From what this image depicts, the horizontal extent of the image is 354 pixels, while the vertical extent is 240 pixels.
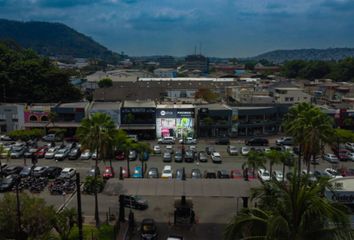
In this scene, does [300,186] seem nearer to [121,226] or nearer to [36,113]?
[121,226]

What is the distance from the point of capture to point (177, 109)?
174 feet

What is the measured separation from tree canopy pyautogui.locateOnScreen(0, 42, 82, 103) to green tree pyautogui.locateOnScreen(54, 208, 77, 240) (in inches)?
2029

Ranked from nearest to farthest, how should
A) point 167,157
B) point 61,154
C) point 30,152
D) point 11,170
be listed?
point 11,170 < point 167,157 < point 61,154 < point 30,152

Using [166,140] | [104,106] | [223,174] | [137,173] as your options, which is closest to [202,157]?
[223,174]

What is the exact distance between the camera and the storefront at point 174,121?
53.1 m

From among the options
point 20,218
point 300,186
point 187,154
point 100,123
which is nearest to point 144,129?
point 187,154

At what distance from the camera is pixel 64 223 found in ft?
65.7

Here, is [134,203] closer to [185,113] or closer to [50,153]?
[50,153]

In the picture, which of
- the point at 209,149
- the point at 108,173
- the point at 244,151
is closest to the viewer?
the point at 108,173

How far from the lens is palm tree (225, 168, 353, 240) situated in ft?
30.9

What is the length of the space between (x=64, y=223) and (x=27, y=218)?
2128 millimetres

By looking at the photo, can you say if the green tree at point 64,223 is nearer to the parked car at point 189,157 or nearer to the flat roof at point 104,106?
the parked car at point 189,157

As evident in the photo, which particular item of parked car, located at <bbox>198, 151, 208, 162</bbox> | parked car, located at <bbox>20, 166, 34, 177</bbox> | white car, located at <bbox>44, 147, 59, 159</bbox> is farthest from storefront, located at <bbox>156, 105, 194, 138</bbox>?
parked car, located at <bbox>20, 166, 34, 177</bbox>

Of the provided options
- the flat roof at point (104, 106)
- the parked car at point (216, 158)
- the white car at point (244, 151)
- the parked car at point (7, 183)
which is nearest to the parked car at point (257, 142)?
the white car at point (244, 151)
